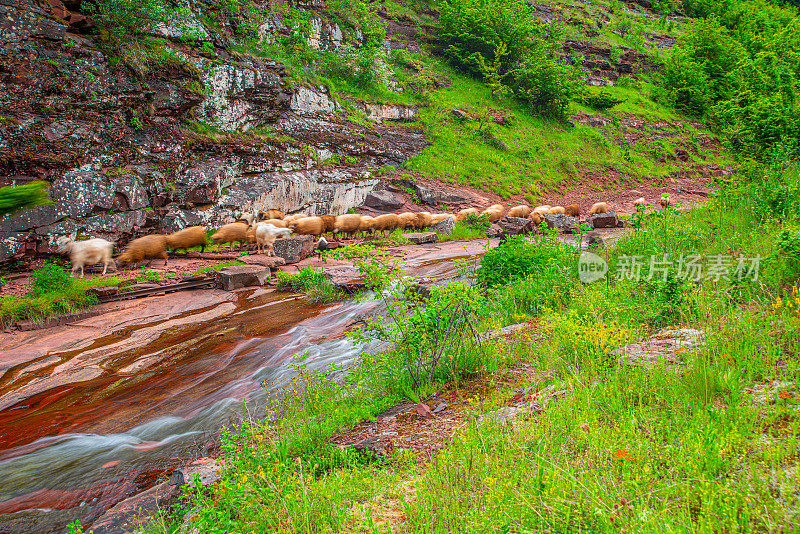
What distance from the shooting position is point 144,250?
12812 millimetres

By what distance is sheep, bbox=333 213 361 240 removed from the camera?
1698 cm

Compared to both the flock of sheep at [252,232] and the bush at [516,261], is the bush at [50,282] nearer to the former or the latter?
the flock of sheep at [252,232]

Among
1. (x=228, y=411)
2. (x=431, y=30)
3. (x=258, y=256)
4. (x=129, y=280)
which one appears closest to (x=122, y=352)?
(x=228, y=411)

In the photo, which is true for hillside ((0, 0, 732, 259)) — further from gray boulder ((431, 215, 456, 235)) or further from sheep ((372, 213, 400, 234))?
gray boulder ((431, 215, 456, 235))

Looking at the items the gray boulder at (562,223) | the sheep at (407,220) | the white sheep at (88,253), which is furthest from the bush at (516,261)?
the white sheep at (88,253)

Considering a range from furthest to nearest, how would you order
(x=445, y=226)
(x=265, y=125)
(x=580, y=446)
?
(x=265, y=125), (x=445, y=226), (x=580, y=446)

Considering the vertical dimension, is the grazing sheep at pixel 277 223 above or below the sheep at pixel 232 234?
above

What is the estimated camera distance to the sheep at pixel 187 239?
1369 centimetres

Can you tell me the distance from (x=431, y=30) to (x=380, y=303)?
124ft

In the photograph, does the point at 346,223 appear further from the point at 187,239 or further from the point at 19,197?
the point at 19,197

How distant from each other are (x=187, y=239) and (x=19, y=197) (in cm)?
1140

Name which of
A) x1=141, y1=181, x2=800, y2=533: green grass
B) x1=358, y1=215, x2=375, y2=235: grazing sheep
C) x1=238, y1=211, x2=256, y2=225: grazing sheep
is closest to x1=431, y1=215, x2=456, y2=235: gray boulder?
x1=358, y1=215, x2=375, y2=235: grazing sheep

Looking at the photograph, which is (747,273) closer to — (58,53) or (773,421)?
(773,421)

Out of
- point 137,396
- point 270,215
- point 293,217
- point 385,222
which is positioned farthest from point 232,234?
point 137,396
